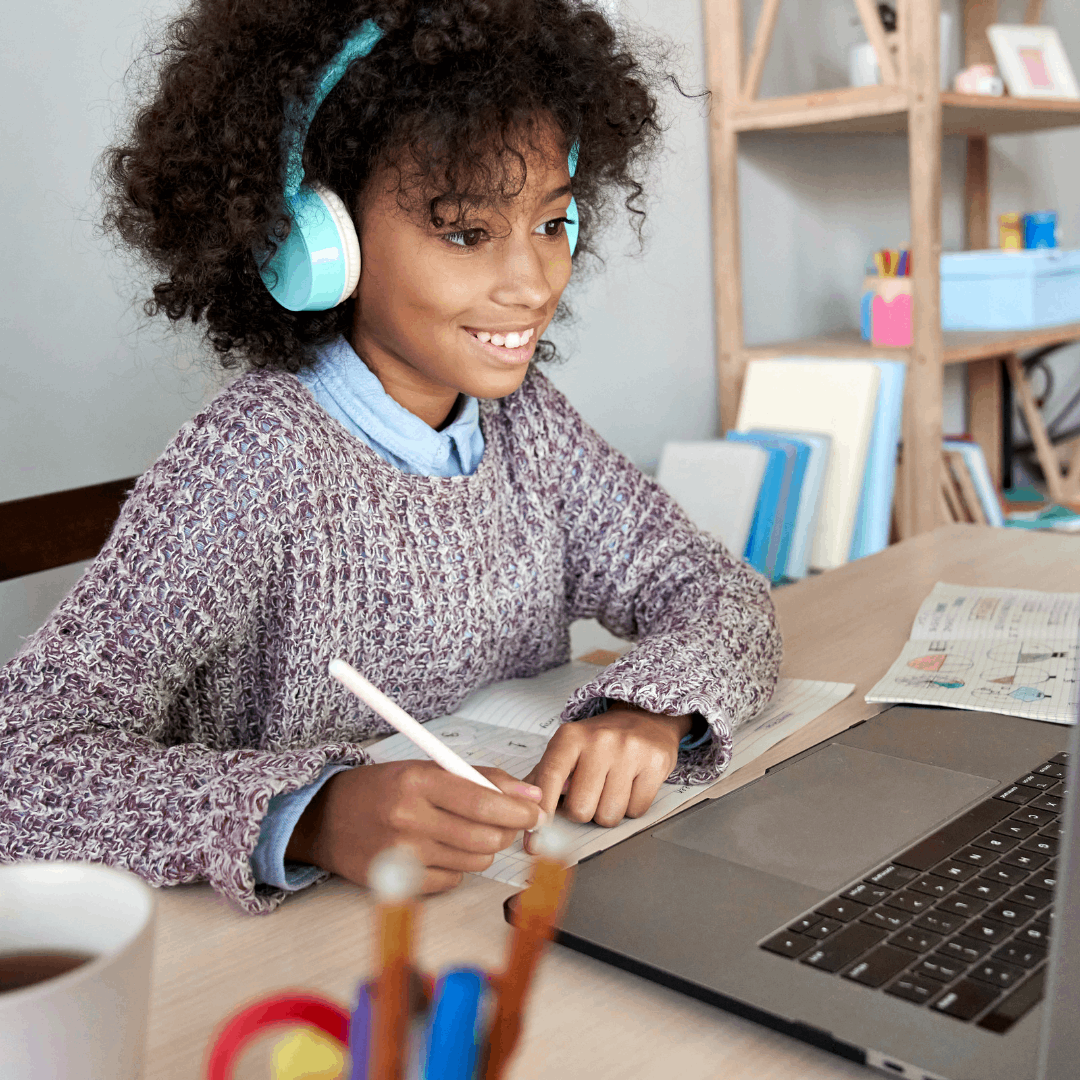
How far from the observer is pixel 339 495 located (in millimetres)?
839

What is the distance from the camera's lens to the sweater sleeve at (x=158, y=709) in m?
0.61

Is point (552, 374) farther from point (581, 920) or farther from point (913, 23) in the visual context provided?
point (581, 920)

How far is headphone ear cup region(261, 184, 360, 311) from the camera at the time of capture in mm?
806

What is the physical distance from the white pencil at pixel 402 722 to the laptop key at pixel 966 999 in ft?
0.72

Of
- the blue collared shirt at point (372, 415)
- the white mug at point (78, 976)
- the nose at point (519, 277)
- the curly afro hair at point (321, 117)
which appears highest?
the curly afro hair at point (321, 117)

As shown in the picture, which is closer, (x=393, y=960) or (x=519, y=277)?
(x=393, y=960)

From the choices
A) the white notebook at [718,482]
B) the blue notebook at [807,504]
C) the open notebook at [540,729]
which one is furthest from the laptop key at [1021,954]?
the blue notebook at [807,504]

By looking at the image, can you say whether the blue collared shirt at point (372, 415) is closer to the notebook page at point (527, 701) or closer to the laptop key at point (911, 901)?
the notebook page at point (527, 701)

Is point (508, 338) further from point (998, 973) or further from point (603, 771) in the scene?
point (998, 973)

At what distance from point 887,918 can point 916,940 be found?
24 millimetres

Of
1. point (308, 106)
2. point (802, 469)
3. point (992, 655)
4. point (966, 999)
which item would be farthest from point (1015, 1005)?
point (802, 469)

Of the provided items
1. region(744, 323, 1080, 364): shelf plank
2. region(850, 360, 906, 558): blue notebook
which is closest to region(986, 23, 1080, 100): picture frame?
region(744, 323, 1080, 364): shelf plank

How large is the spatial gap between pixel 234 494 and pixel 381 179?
0.25m

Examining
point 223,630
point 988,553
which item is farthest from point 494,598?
point 988,553
